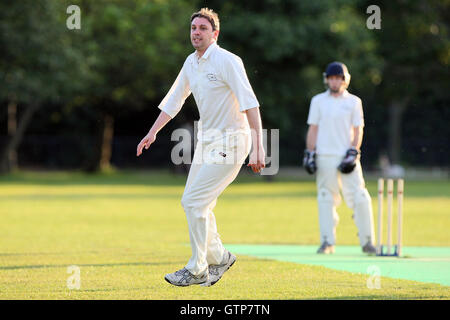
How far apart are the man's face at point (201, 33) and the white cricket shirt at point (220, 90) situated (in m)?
0.07

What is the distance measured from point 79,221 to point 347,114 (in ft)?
24.6

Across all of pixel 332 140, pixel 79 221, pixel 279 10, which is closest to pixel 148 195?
pixel 79 221

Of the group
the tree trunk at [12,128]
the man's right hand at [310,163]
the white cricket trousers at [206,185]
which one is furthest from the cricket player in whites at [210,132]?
the tree trunk at [12,128]

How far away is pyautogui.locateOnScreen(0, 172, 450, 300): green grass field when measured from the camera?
26.6 feet

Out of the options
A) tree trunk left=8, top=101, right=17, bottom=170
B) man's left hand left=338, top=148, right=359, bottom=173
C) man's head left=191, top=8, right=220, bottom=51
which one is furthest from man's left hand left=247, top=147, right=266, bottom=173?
tree trunk left=8, top=101, right=17, bottom=170

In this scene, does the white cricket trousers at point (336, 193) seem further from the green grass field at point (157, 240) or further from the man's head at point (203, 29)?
the man's head at point (203, 29)

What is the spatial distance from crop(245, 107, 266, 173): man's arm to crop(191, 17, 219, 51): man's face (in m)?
0.76

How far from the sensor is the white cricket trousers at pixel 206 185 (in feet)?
26.7

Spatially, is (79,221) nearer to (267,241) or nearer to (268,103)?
(267,241)

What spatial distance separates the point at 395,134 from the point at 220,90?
37376 mm

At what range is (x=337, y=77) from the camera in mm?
11844
